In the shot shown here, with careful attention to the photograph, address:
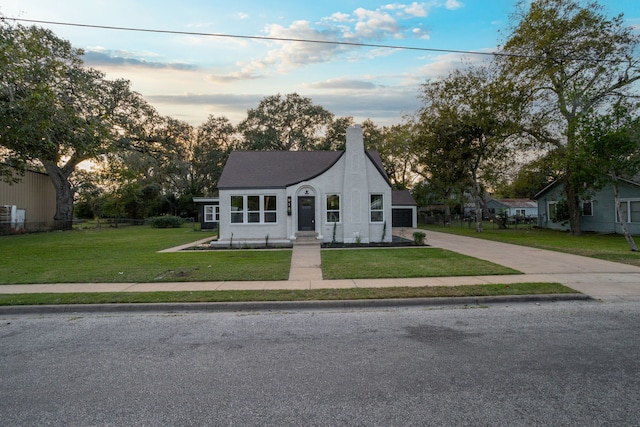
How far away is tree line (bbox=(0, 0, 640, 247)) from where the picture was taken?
575 inches

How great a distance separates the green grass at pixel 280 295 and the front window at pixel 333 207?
10.9m

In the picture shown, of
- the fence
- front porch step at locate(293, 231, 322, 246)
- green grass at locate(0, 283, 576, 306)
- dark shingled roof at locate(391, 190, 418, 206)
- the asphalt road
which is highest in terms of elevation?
dark shingled roof at locate(391, 190, 418, 206)

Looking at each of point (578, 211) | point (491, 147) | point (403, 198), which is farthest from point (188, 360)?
point (403, 198)

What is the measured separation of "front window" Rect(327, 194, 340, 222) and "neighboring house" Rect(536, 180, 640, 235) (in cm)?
1902

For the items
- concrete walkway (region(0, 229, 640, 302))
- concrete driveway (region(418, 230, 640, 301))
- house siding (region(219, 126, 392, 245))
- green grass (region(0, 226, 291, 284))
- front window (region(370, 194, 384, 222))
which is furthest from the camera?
front window (region(370, 194, 384, 222))

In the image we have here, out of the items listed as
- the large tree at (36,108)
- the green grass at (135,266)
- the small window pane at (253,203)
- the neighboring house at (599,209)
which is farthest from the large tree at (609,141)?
the large tree at (36,108)

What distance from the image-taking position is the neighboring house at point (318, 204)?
722 inches

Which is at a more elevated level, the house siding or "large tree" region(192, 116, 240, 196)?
"large tree" region(192, 116, 240, 196)

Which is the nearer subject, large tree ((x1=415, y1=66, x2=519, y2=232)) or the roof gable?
the roof gable

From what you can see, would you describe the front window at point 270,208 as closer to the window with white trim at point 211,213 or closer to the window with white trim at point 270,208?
the window with white trim at point 270,208

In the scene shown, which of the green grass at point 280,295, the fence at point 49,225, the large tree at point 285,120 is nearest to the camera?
the green grass at point 280,295

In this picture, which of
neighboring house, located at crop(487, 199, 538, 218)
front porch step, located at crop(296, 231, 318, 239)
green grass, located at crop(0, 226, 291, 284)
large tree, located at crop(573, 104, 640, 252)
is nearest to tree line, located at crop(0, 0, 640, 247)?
large tree, located at crop(573, 104, 640, 252)

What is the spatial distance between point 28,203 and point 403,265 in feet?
113

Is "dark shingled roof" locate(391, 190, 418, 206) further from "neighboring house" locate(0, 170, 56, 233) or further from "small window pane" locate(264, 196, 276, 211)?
"neighboring house" locate(0, 170, 56, 233)
